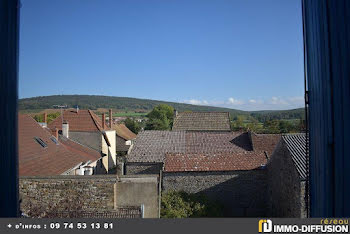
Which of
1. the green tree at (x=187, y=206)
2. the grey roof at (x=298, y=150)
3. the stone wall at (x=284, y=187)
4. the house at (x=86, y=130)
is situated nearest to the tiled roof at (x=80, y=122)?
the house at (x=86, y=130)

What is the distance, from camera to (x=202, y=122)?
34250 mm

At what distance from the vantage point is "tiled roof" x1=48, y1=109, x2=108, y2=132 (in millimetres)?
23719

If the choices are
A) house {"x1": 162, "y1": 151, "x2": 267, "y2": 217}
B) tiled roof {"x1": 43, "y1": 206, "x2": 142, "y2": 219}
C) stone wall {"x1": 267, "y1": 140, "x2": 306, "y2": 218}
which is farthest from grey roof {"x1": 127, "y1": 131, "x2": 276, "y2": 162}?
tiled roof {"x1": 43, "y1": 206, "x2": 142, "y2": 219}

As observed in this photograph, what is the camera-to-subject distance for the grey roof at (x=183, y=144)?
20408 millimetres

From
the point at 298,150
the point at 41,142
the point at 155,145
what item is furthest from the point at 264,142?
the point at 41,142

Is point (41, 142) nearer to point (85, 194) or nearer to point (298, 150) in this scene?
point (85, 194)

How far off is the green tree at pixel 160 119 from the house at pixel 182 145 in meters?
32.5

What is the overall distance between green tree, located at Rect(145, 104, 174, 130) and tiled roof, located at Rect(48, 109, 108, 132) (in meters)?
29.9

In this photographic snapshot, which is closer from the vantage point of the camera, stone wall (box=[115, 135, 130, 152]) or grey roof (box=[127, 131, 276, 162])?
grey roof (box=[127, 131, 276, 162])

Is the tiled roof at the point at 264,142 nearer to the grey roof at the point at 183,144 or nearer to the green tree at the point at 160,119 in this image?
the grey roof at the point at 183,144

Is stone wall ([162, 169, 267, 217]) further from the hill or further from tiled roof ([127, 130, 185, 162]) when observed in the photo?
the hill

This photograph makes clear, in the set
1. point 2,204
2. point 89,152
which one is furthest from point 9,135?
point 89,152

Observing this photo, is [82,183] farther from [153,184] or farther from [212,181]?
[212,181]

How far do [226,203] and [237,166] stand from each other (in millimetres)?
2019
